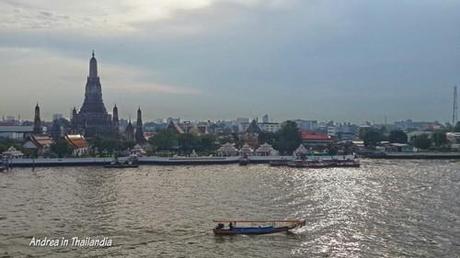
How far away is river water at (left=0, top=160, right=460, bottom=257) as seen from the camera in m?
10.9

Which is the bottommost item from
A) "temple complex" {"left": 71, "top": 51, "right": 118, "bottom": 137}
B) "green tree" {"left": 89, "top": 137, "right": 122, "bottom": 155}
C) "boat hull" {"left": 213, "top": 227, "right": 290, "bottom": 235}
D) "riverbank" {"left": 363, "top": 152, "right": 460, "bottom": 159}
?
"boat hull" {"left": 213, "top": 227, "right": 290, "bottom": 235}

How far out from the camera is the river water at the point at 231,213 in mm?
10891

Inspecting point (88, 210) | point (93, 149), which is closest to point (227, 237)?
point (88, 210)

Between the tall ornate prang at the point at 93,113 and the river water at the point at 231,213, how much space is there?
2333 centimetres

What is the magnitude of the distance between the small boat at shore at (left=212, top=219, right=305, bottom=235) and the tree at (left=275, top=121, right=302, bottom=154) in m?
27.1

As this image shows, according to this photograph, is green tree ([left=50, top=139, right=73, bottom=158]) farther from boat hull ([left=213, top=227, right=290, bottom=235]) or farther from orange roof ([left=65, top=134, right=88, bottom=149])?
boat hull ([left=213, top=227, right=290, bottom=235])

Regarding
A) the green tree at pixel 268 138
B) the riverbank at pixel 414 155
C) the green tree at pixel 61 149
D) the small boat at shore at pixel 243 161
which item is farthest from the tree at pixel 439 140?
the green tree at pixel 61 149

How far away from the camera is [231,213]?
1447 centimetres

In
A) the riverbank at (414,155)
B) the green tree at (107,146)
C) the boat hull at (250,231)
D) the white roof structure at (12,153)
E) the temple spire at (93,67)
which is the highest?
the temple spire at (93,67)

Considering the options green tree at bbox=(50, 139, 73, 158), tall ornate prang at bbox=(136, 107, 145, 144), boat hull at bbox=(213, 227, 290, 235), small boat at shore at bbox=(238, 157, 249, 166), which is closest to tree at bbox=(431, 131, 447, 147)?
small boat at shore at bbox=(238, 157, 249, 166)

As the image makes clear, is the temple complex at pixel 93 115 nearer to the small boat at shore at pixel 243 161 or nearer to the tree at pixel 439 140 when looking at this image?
the small boat at shore at pixel 243 161

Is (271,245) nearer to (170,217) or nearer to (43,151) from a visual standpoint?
(170,217)

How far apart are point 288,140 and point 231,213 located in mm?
25977

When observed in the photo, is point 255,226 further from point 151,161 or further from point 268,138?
point 268,138
